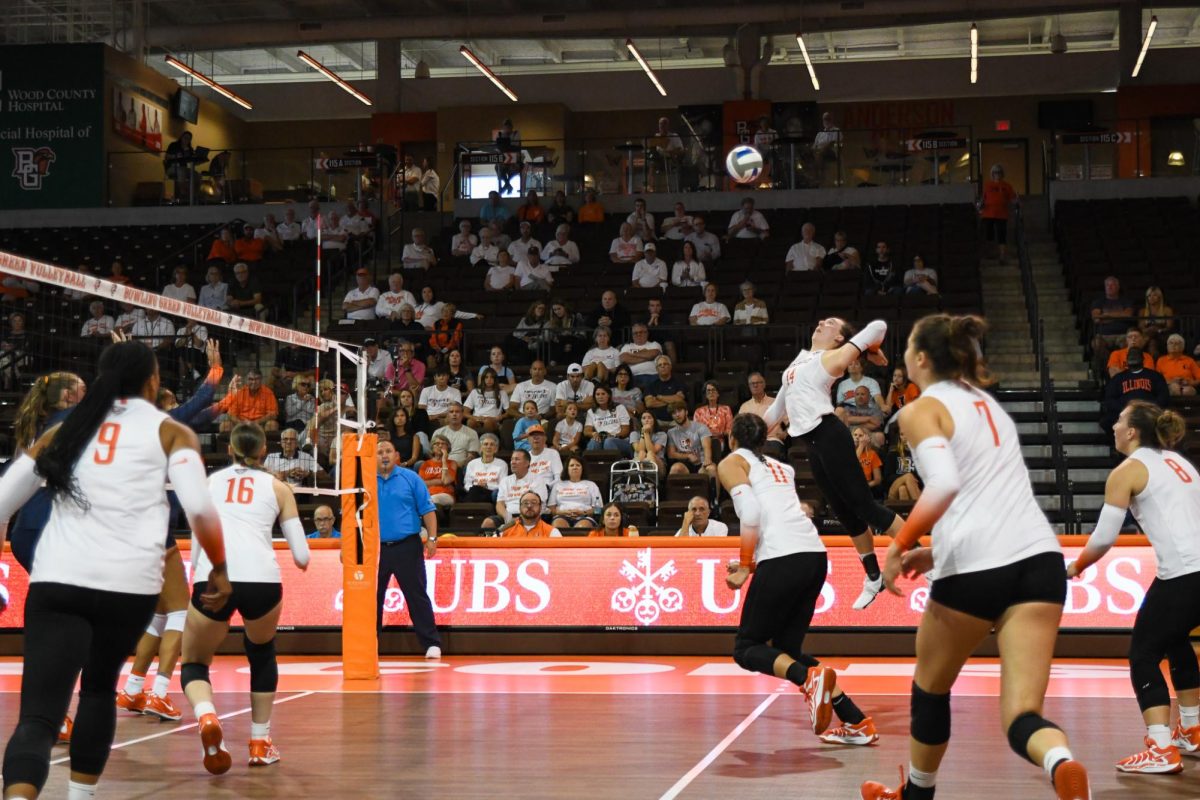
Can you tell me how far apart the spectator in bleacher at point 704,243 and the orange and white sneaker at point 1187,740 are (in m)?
14.6

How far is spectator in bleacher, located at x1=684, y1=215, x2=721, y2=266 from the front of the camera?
21.2 m

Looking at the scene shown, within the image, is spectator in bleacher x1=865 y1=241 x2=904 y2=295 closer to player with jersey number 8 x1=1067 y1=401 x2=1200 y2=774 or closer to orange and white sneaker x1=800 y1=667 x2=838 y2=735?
player with jersey number 8 x1=1067 y1=401 x2=1200 y2=774

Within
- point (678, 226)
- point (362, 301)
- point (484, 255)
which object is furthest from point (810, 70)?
point (362, 301)

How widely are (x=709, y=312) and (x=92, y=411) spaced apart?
1400 cm

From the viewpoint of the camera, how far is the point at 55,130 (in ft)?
89.2

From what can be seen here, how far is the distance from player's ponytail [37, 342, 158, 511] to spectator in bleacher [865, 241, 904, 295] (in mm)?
14869

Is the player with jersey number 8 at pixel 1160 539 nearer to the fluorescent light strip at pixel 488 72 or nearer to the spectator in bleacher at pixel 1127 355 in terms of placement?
the spectator in bleacher at pixel 1127 355

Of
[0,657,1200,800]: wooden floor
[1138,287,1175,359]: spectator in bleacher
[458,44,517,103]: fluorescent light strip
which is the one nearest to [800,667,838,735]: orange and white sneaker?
[0,657,1200,800]: wooden floor

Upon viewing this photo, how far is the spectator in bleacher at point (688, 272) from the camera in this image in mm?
20234

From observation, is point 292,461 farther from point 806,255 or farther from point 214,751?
point 806,255

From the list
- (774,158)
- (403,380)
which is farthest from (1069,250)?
(403,380)

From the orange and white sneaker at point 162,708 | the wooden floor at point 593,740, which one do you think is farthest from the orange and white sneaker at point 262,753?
the orange and white sneaker at point 162,708

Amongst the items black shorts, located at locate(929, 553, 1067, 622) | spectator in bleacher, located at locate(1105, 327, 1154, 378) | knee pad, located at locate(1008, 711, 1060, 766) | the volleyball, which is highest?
the volleyball

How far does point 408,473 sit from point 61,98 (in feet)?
60.7
